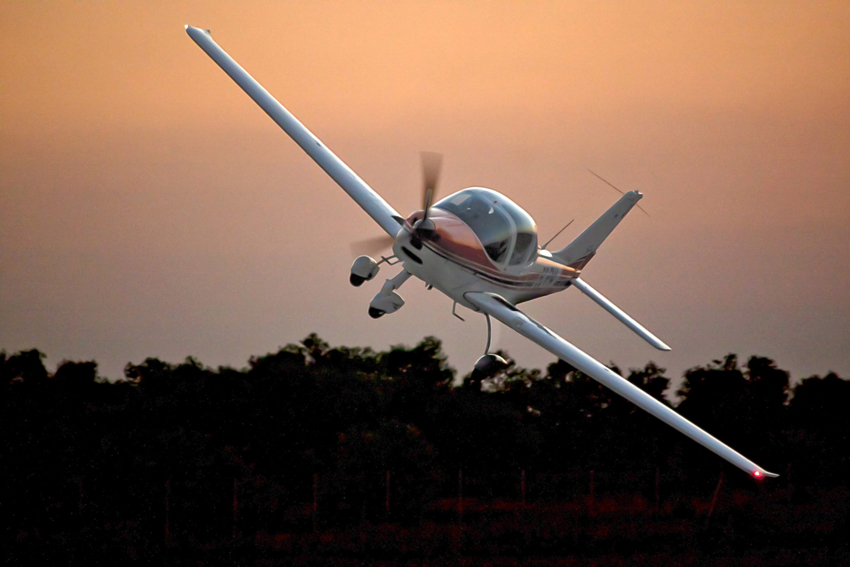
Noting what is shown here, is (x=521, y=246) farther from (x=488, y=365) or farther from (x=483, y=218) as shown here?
(x=488, y=365)

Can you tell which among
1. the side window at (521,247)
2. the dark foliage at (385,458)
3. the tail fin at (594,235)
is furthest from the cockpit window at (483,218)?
the dark foliage at (385,458)

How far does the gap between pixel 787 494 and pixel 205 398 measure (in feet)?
93.9

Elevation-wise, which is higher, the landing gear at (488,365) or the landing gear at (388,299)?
the landing gear at (388,299)

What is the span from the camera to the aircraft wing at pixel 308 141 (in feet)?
80.8

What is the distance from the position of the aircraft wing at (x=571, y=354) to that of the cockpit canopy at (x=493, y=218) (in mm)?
1022

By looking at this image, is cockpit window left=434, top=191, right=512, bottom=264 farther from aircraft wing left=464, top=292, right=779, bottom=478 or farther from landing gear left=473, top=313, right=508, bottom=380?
landing gear left=473, top=313, right=508, bottom=380

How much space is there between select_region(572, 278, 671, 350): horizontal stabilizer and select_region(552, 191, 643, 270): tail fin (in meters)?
0.86

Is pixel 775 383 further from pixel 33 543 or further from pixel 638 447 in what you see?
pixel 33 543

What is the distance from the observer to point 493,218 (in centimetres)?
2216

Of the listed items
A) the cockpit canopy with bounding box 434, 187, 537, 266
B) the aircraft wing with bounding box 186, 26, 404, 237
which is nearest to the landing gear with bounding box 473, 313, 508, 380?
the cockpit canopy with bounding box 434, 187, 537, 266

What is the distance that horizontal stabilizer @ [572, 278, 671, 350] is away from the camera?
2986cm

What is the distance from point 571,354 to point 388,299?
4418 millimetres

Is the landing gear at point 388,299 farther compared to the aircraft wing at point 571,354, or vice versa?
the landing gear at point 388,299

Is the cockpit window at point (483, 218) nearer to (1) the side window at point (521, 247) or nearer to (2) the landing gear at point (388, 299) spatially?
(1) the side window at point (521, 247)
